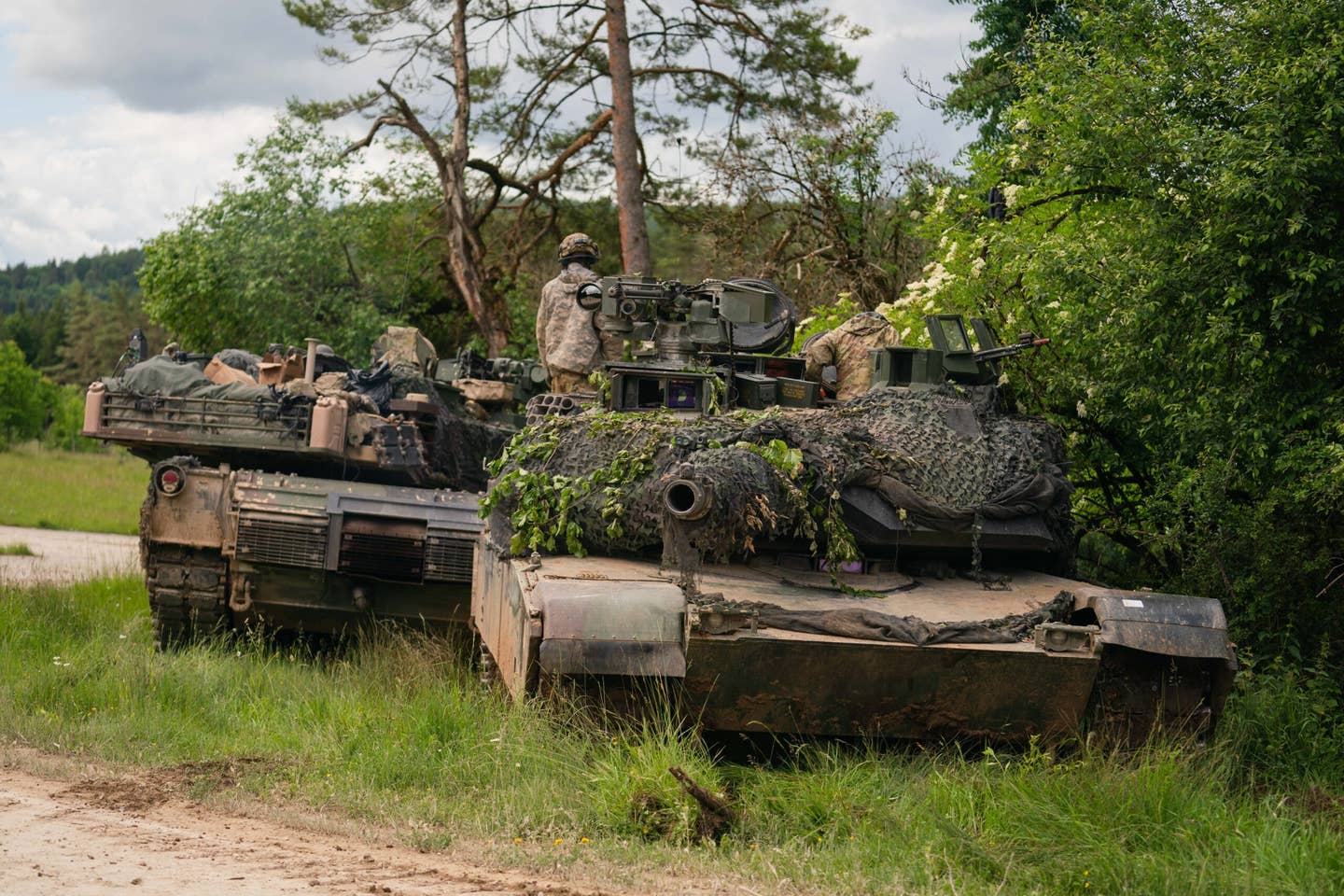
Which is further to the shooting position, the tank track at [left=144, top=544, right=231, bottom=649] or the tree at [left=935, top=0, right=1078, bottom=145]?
the tree at [left=935, top=0, right=1078, bottom=145]

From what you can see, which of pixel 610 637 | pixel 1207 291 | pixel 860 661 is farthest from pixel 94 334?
pixel 860 661

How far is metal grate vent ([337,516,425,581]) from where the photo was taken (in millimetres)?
9312

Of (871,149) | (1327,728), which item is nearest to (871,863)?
(1327,728)

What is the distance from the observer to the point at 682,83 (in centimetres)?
1903

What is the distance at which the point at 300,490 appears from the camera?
9578 mm

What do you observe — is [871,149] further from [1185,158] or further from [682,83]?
[1185,158]

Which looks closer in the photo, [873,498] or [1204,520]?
[873,498]

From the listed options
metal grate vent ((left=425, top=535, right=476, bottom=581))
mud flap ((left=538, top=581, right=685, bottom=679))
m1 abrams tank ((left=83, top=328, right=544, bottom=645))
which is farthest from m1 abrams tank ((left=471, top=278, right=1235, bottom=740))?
m1 abrams tank ((left=83, top=328, right=544, bottom=645))

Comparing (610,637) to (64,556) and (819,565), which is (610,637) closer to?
(819,565)

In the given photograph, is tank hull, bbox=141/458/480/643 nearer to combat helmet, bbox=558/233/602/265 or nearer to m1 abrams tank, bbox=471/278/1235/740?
m1 abrams tank, bbox=471/278/1235/740

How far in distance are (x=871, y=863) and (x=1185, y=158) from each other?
416cm

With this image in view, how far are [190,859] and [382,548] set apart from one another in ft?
14.5

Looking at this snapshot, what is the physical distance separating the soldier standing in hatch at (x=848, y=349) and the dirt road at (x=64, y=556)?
7415mm

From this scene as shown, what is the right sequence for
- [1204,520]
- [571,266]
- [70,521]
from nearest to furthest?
[1204,520], [571,266], [70,521]
